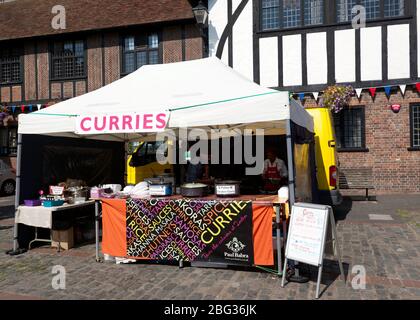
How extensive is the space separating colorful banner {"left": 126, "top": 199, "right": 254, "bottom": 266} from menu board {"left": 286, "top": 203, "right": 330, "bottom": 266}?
591mm

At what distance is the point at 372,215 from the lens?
9500 mm

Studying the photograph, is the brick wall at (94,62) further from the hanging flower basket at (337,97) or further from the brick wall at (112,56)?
the hanging flower basket at (337,97)

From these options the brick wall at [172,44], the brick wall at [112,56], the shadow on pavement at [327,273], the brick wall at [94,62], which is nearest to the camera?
the shadow on pavement at [327,273]

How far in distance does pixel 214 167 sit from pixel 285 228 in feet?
17.7

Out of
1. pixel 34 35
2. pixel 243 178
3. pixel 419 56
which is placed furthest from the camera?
pixel 34 35

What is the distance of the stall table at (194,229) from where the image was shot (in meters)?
5.16

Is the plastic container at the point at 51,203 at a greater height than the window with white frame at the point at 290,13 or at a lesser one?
lesser

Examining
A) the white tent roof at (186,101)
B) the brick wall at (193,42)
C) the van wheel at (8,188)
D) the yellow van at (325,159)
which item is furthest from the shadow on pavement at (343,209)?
the van wheel at (8,188)

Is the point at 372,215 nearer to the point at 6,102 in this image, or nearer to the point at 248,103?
the point at 248,103

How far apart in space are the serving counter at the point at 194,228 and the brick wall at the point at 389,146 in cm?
931

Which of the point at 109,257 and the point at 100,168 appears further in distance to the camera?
the point at 100,168

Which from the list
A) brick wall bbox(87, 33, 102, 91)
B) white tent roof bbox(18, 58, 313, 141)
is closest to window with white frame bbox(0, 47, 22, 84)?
brick wall bbox(87, 33, 102, 91)

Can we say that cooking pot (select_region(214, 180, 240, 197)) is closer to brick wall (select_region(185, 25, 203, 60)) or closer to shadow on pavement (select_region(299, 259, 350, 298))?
shadow on pavement (select_region(299, 259, 350, 298))

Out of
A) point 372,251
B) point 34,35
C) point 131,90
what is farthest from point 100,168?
point 34,35
